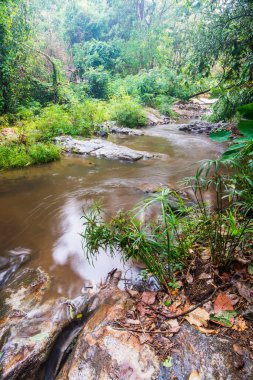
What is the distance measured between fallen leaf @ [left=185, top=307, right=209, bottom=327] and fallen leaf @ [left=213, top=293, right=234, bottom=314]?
87mm

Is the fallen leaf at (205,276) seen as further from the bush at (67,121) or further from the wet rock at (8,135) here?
the bush at (67,121)

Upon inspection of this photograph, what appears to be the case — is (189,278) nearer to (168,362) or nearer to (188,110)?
(168,362)

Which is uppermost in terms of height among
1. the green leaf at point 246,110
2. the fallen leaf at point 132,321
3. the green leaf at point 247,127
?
the green leaf at point 246,110

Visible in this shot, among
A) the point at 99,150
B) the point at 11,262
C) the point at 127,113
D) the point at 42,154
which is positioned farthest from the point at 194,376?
the point at 127,113

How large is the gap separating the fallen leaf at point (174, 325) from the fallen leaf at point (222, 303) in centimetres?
31

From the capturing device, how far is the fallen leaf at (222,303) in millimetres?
1768

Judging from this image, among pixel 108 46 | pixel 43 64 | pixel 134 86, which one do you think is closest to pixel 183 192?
pixel 43 64

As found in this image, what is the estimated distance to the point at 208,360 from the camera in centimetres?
145

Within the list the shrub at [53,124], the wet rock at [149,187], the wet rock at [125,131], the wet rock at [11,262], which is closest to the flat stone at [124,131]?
the wet rock at [125,131]

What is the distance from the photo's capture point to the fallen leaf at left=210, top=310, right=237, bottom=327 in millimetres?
1663

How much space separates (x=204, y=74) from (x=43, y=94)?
432 inches

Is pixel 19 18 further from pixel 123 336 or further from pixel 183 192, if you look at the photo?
pixel 123 336

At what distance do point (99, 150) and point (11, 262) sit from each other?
19.6ft

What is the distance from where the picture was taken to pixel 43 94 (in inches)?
529
